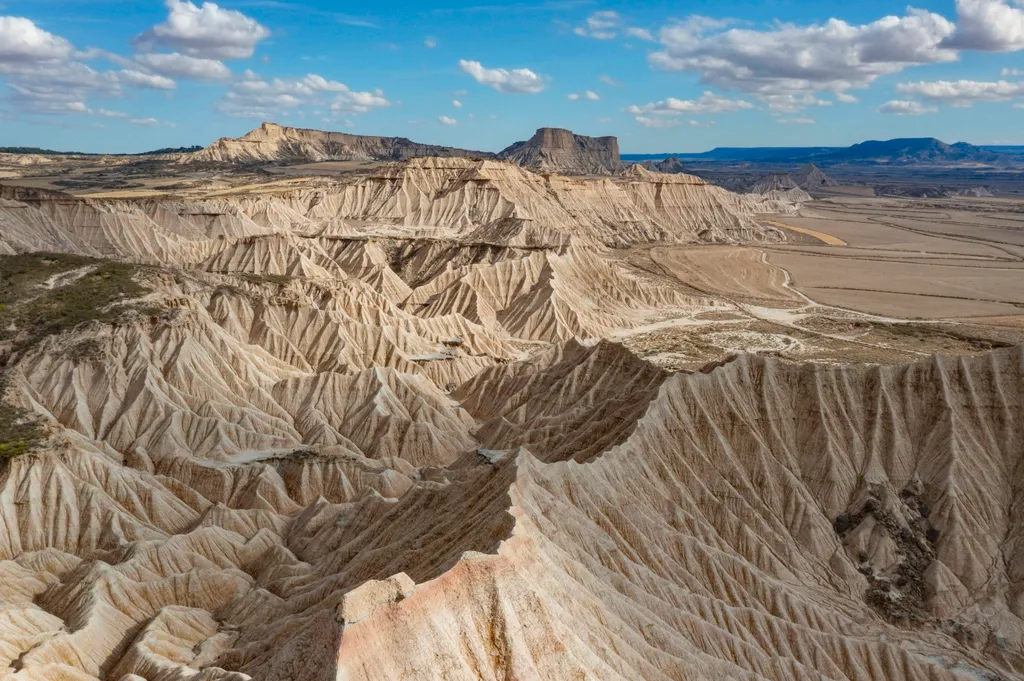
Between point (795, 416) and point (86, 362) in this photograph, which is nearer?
point (795, 416)

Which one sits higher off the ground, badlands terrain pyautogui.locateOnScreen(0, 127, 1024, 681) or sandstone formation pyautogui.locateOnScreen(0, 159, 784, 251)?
sandstone formation pyautogui.locateOnScreen(0, 159, 784, 251)

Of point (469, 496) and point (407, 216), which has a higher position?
point (407, 216)

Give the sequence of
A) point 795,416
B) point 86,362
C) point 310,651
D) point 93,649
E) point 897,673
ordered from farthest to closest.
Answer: point 86,362 < point 795,416 < point 93,649 < point 897,673 < point 310,651

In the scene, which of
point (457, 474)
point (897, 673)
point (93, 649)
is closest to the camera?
point (897, 673)

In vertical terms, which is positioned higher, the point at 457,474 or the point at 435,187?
the point at 435,187

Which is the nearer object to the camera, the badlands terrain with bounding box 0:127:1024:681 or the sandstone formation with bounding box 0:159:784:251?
the badlands terrain with bounding box 0:127:1024:681

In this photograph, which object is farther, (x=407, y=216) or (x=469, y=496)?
(x=407, y=216)

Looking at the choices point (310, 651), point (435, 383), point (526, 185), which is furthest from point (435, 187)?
point (310, 651)

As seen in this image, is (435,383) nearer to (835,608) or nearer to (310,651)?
(835,608)
